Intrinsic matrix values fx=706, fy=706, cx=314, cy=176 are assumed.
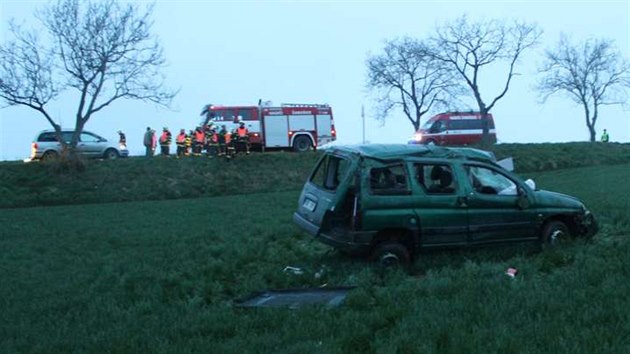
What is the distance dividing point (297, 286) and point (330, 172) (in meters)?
2.39

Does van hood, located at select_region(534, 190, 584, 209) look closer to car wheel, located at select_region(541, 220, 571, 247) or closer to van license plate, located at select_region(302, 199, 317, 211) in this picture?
car wheel, located at select_region(541, 220, 571, 247)

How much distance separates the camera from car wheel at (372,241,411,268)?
9617 millimetres

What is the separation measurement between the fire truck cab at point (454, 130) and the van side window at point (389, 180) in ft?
114

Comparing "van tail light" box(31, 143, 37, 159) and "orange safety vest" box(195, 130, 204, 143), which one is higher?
"orange safety vest" box(195, 130, 204, 143)

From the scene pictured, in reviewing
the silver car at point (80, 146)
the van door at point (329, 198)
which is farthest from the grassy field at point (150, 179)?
the van door at point (329, 198)

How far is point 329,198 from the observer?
32.6 ft

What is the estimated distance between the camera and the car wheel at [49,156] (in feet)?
101

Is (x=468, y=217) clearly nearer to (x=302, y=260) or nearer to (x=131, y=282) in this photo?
(x=302, y=260)

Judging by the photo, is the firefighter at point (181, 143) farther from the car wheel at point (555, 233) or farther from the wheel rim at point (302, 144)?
the car wheel at point (555, 233)

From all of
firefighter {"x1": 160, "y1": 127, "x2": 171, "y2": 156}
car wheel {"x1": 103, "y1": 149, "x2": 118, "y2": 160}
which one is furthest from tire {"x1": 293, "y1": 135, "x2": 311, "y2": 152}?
car wheel {"x1": 103, "y1": 149, "x2": 118, "y2": 160}

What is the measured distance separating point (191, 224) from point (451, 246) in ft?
28.7

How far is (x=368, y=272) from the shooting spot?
350 inches

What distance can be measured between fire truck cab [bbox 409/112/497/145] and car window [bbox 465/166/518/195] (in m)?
34.0

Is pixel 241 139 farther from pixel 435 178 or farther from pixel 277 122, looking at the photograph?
pixel 435 178
